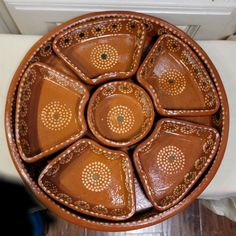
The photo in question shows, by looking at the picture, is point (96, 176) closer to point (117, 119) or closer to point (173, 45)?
point (117, 119)

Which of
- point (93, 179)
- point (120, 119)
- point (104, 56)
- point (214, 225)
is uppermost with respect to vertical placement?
point (104, 56)

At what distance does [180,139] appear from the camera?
0.85 meters

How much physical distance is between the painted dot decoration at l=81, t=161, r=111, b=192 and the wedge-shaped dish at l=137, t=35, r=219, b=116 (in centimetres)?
20

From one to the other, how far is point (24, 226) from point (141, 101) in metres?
0.50

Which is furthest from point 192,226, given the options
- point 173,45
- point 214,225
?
point 173,45

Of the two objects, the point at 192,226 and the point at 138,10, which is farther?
Answer: the point at 192,226

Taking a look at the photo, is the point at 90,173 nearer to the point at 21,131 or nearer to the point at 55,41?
the point at 21,131

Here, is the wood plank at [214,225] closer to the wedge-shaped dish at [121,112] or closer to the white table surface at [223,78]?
the white table surface at [223,78]

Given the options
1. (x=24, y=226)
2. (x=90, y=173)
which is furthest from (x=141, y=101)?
(x=24, y=226)

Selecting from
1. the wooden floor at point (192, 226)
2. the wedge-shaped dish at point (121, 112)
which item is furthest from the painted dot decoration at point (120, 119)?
the wooden floor at point (192, 226)

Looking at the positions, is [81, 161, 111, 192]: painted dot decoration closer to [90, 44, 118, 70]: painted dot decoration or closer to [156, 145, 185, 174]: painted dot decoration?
[156, 145, 185, 174]: painted dot decoration

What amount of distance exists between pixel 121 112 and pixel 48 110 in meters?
0.19

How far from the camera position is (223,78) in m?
0.93

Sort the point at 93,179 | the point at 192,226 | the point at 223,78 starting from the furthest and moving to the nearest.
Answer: the point at 192,226
the point at 223,78
the point at 93,179
